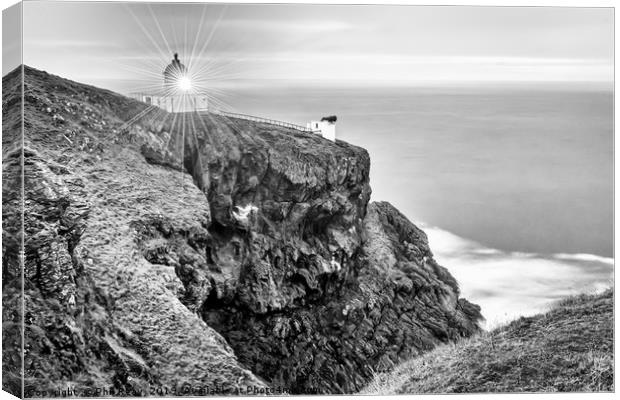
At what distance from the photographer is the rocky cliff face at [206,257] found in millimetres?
14328

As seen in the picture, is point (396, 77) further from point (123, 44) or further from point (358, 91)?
point (123, 44)

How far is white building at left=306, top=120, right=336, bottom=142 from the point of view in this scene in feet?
52.5

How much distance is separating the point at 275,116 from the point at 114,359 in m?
4.19

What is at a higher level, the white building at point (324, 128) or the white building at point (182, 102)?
the white building at point (182, 102)

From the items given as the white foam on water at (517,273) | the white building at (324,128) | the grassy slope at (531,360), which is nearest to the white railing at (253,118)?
the white building at (324,128)

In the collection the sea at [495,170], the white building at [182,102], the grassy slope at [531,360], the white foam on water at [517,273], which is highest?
the white building at [182,102]

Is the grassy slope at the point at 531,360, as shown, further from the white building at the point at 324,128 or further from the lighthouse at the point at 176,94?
the lighthouse at the point at 176,94

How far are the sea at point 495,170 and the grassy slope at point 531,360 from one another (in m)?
0.31

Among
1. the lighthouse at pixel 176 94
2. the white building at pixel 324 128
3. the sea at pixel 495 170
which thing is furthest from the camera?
the white building at pixel 324 128

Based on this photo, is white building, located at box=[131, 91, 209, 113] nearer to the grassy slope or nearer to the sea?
the sea

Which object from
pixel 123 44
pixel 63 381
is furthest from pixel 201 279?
pixel 123 44

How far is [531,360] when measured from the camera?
1519cm

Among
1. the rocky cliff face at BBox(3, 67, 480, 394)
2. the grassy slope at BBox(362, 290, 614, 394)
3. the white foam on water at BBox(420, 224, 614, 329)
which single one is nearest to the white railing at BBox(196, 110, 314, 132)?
the rocky cliff face at BBox(3, 67, 480, 394)

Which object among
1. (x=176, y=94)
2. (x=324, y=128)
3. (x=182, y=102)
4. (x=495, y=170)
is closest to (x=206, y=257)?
(x=182, y=102)
